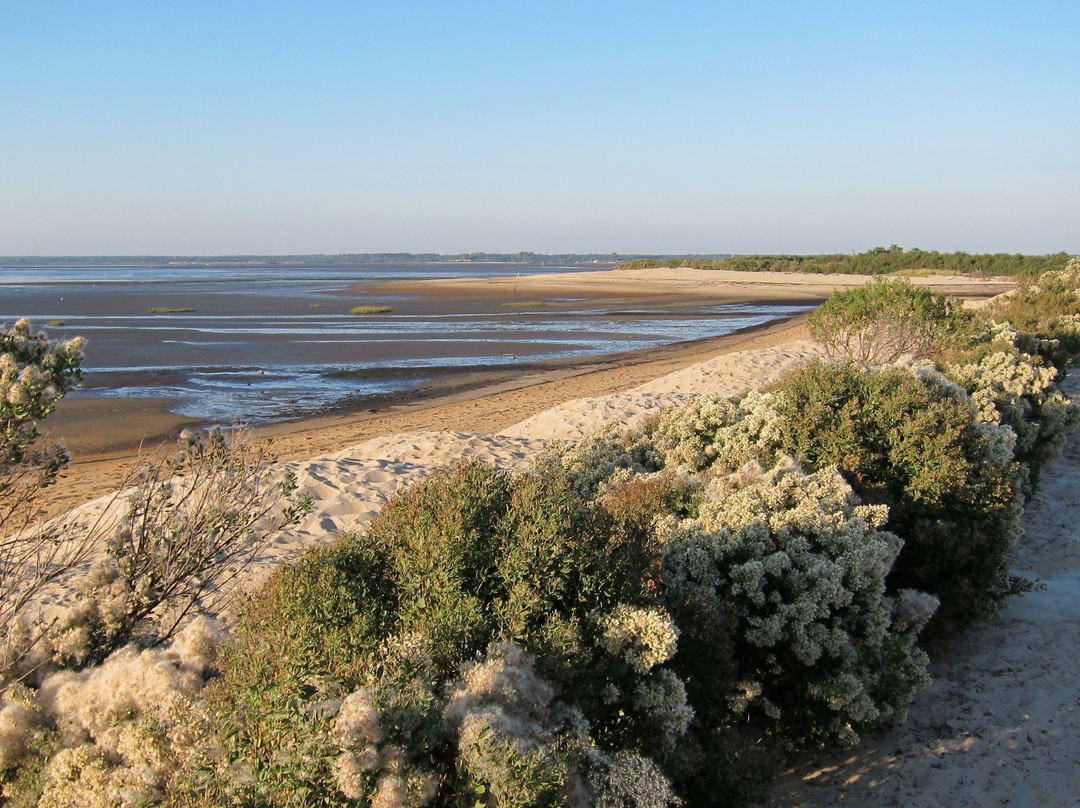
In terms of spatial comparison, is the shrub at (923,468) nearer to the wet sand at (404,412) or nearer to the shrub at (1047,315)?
the wet sand at (404,412)

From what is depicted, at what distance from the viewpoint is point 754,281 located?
66125 millimetres

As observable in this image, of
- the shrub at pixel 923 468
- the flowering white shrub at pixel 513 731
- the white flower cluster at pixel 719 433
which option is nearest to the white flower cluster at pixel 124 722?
Result: the flowering white shrub at pixel 513 731

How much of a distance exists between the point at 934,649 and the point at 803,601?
248cm

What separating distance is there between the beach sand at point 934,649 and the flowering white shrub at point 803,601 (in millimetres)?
365

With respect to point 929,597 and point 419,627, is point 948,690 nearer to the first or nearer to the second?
point 929,597

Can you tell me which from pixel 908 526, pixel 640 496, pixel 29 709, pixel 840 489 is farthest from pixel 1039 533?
pixel 29 709

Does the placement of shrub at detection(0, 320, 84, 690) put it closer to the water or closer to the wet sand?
the wet sand

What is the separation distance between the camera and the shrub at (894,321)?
15188 millimetres

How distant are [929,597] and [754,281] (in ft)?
204

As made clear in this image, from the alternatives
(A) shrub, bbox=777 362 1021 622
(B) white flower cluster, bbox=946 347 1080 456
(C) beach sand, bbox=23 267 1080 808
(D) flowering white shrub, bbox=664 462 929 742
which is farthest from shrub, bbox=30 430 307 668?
(B) white flower cluster, bbox=946 347 1080 456

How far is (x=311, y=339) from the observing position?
1168 inches

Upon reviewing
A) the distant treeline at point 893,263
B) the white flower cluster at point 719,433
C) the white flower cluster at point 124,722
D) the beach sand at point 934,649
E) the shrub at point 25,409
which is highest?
the distant treeline at point 893,263

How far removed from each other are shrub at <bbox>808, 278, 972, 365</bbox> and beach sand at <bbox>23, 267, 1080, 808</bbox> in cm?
244

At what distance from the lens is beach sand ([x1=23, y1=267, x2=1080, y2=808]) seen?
17.5ft
